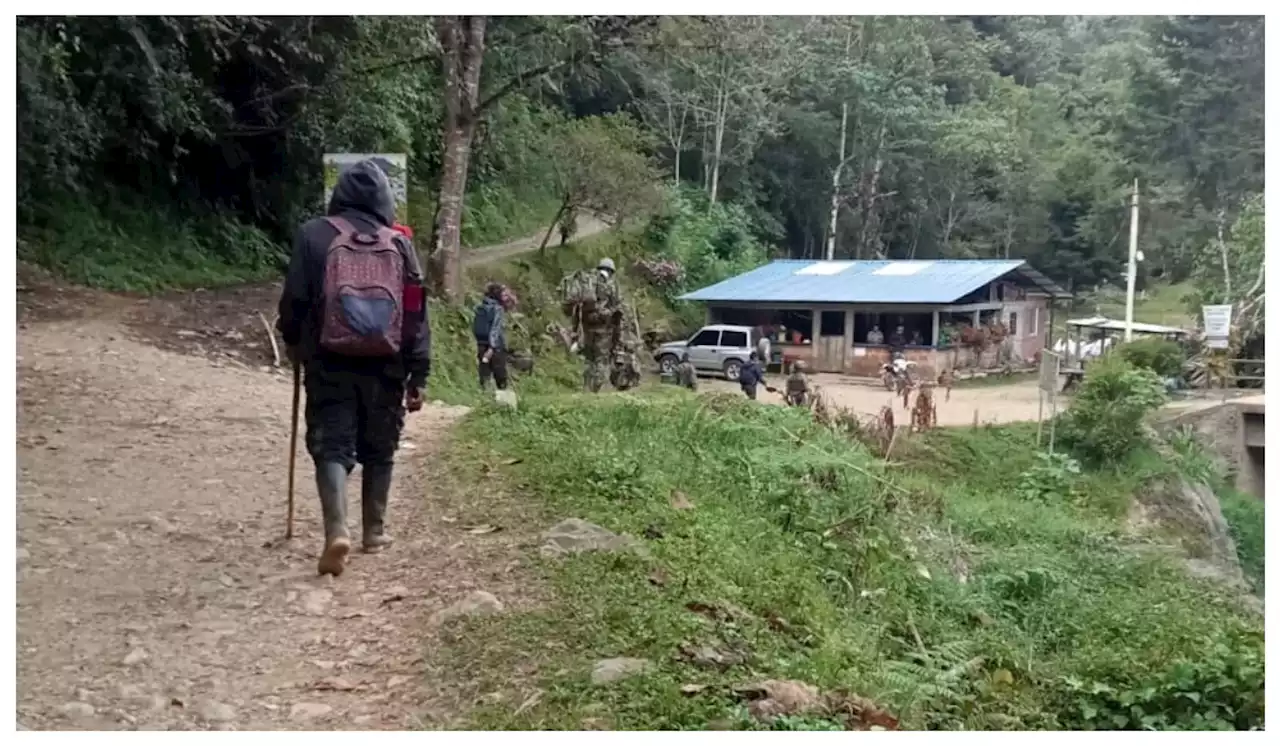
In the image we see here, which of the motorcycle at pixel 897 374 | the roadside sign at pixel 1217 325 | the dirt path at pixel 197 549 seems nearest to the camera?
the dirt path at pixel 197 549

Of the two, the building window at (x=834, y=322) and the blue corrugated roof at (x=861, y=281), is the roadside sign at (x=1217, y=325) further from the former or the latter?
the building window at (x=834, y=322)

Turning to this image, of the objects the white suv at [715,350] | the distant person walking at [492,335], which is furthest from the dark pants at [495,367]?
the white suv at [715,350]

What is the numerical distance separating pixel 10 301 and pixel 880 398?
6.43ft

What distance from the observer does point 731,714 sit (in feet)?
7.35

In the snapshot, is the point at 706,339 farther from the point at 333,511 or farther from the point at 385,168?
the point at 333,511

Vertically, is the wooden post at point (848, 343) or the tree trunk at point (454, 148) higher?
the tree trunk at point (454, 148)

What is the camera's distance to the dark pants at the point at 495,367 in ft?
9.95

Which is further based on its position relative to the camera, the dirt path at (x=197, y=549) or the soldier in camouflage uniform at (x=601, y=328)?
the soldier in camouflage uniform at (x=601, y=328)

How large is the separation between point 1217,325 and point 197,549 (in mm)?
2239

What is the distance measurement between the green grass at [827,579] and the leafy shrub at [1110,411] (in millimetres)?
69

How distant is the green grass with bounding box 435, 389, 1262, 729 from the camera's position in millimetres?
2342

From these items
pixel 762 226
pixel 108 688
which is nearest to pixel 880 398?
pixel 762 226

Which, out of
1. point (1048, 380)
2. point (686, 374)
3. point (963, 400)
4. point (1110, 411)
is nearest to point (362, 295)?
point (686, 374)
